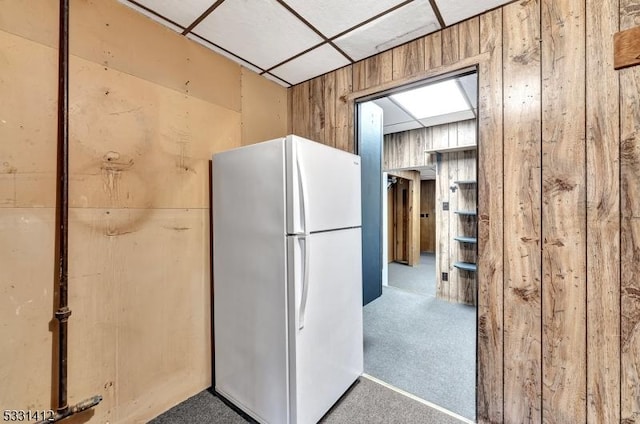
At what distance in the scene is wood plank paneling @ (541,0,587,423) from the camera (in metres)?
1.39

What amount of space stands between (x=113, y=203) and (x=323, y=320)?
1430 millimetres

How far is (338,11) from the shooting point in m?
1.62

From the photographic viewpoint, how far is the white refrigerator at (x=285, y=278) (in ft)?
4.94

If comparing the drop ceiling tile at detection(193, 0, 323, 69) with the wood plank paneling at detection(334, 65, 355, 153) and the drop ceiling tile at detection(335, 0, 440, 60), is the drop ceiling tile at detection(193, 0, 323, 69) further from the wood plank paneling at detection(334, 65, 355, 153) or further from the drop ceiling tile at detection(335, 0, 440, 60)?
the wood plank paneling at detection(334, 65, 355, 153)

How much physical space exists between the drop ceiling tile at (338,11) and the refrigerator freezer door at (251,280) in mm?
837

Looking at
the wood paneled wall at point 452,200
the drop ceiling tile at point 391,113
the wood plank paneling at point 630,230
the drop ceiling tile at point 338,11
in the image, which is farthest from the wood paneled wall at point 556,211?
the wood paneled wall at point 452,200

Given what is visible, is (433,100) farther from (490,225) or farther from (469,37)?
(490,225)

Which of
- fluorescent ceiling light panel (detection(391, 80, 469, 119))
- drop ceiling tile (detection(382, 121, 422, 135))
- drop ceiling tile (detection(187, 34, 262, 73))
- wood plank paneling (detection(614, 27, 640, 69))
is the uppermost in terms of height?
drop ceiling tile (detection(382, 121, 422, 135))

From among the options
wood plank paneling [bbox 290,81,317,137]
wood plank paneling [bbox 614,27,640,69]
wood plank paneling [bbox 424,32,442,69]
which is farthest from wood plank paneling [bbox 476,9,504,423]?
wood plank paneling [bbox 290,81,317,137]

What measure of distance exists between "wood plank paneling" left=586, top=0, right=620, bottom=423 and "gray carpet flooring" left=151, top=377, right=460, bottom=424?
0.82m

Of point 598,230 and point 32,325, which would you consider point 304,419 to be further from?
point 598,230

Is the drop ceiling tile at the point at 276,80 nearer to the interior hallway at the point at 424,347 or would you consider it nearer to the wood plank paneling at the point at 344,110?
the wood plank paneling at the point at 344,110

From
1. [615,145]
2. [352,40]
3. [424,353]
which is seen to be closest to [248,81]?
[352,40]

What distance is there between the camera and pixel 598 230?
1353mm
